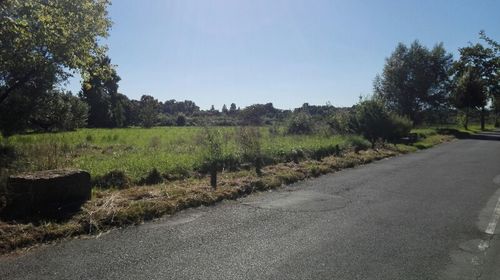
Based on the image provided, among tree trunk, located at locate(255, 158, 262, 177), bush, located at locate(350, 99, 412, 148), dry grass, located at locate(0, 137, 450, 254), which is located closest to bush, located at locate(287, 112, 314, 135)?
bush, located at locate(350, 99, 412, 148)

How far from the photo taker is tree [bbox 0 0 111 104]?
449 inches

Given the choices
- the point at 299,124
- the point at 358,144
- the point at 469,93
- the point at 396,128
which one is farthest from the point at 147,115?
the point at 358,144

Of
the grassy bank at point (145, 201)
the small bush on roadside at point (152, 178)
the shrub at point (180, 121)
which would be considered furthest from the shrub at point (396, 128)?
the shrub at point (180, 121)

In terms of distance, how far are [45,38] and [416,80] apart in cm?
4624

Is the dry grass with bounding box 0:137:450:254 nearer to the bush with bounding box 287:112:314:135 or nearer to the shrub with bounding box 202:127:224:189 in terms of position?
the shrub with bounding box 202:127:224:189

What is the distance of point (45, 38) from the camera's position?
44.2 ft

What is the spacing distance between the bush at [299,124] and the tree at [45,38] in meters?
14.8

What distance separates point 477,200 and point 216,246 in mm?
6983

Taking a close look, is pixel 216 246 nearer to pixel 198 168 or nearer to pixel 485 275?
pixel 485 275

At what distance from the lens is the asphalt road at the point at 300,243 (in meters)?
5.36

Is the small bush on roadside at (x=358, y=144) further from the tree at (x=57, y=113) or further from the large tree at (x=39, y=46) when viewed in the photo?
the tree at (x=57, y=113)

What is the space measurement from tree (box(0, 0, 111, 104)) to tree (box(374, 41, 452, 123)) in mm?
38384

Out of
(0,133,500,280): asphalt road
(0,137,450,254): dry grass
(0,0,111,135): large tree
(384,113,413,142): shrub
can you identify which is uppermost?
(0,0,111,135): large tree

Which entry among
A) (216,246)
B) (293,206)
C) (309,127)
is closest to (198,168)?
(293,206)
